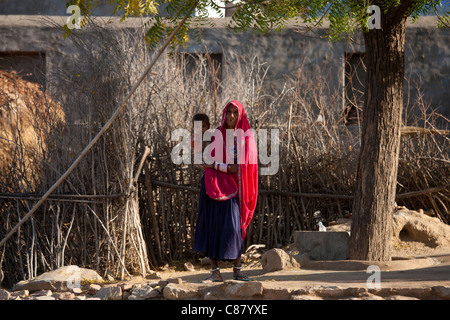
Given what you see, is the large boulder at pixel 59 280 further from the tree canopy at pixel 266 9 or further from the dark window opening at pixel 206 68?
the dark window opening at pixel 206 68

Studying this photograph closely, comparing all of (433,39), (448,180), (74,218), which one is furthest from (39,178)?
(433,39)

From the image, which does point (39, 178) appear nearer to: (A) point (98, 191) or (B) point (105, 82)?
(A) point (98, 191)

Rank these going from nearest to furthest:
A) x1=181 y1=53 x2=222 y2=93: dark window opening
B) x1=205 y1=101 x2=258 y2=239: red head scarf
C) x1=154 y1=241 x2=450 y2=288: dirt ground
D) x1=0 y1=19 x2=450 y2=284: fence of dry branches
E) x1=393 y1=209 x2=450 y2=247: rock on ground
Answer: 1. x1=154 y1=241 x2=450 y2=288: dirt ground
2. x1=205 y1=101 x2=258 y2=239: red head scarf
3. x1=0 y1=19 x2=450 y2=284: fence of dry branches
4. x1=393 y1=209 x2=450 y2=247: rock on ground
5. x1=181 y1=53 x2=222 y2=93: dark window opening

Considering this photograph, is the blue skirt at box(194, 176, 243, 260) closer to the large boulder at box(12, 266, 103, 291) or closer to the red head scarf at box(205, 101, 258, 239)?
the red head scarf at box(205, 101, 258, 239)

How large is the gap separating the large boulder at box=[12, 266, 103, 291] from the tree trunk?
2.31 metres

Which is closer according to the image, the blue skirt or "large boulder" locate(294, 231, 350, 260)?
the blue skirt

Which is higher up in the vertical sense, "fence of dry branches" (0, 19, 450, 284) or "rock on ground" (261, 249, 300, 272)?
"fence of dry branches" (0, 19, 450, 284)

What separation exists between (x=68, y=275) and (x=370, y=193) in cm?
259

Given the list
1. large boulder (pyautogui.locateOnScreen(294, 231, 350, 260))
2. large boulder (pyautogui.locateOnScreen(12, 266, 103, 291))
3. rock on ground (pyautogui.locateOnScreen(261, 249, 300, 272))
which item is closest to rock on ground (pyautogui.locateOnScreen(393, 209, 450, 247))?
large boulder (pyautogui.locateOnScreen(294, 231, 350, 260))

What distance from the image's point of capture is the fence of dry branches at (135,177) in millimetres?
4941

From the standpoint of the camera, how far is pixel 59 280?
14.0ft

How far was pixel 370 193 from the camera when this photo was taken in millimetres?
4547

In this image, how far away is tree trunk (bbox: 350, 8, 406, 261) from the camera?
4.49 metres

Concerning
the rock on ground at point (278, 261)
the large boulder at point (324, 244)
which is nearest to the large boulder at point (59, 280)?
the rock on ground at point (278, 261)
